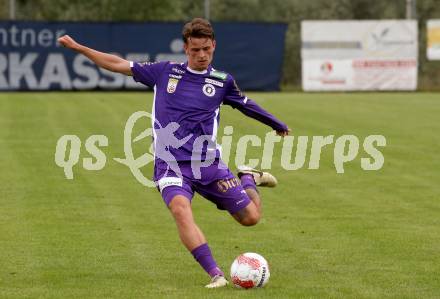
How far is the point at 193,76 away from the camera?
9.10 metres

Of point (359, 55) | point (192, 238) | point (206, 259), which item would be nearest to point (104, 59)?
point (192, 238)

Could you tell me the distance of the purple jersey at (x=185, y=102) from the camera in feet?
29.5

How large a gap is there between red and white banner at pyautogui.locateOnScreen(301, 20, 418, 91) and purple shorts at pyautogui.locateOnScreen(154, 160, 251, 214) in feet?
99.4

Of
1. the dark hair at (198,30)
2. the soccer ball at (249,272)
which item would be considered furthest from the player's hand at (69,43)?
the soccer ball at (249,272)

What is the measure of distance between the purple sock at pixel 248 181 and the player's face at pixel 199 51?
1.20 m

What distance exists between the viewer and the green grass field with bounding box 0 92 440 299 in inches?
346

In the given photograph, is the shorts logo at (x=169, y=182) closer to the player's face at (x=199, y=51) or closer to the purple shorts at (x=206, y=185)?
the purple shorts at (x=206, y=185)

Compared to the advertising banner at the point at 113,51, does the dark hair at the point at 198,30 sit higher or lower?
lower

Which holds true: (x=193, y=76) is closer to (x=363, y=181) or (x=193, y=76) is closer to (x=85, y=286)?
(x=85, y=286)

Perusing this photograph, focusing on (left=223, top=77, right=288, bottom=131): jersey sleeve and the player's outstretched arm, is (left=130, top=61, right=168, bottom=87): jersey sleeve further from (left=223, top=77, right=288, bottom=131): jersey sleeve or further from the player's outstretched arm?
(left=223, top=77, right=288, bottom=131): jersey sleeve

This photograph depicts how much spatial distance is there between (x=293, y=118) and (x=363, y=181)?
10535 millimetres

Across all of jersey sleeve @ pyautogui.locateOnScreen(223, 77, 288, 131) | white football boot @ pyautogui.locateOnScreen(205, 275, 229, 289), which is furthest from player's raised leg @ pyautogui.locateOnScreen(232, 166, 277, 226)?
white football boot @ pyautogui.locateOnScreen(205, 275, 229, 289)

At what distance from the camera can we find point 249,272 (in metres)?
8.59

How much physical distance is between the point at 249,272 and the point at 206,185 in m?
0.85
